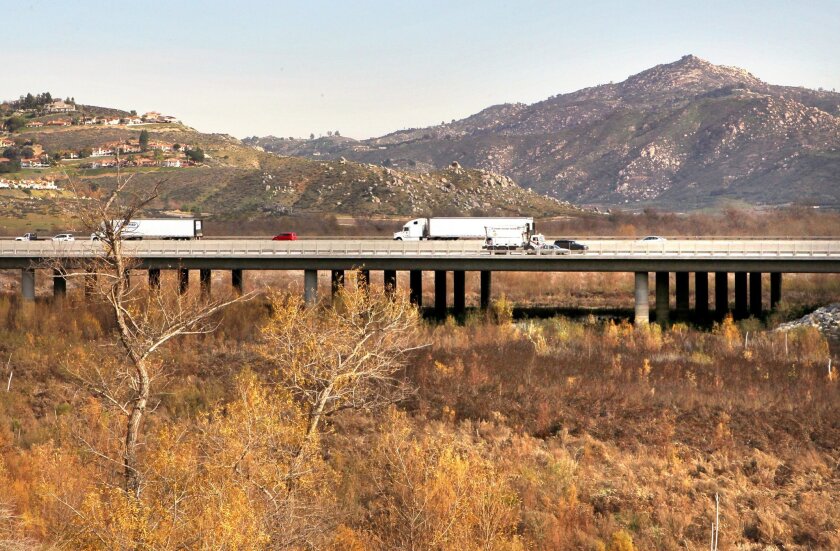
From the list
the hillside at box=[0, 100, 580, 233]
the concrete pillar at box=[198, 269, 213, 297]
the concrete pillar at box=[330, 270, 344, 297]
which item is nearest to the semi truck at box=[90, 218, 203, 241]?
the concrete pillar at box=[198, 269, 213, 297]

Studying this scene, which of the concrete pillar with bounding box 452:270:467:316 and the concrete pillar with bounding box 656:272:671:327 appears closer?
the concrete pillar with bounding box 656:272:671:327

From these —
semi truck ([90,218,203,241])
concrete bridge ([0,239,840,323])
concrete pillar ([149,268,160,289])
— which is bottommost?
concrete pillar ([149,268,160,289])

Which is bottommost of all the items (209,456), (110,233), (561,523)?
(561,523)

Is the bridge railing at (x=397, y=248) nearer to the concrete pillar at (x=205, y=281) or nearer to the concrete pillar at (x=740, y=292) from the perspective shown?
the concrete pillar at (x=205, y=281)

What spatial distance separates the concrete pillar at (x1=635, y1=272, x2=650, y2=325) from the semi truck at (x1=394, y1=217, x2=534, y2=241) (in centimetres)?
1648

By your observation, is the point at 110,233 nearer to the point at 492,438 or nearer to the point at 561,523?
the point at 561,523

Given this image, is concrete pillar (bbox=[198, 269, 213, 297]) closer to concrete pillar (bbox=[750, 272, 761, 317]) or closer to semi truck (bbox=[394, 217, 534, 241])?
semi truck (bbox=[394, 217, 534, 241])

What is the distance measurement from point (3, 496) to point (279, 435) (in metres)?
11.2

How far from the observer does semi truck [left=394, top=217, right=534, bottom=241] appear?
84062 mm

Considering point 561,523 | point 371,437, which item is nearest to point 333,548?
point 561,523

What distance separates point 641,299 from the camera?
67562 millimetres

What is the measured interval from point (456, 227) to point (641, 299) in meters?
23.0

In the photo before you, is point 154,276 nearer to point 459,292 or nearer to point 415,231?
point 459,292

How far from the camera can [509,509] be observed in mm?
33594
